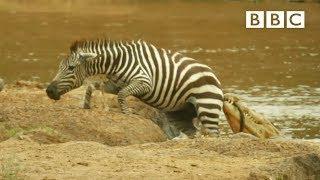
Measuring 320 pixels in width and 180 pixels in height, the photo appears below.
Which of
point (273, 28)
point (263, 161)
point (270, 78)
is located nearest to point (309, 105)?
point (270, 78)

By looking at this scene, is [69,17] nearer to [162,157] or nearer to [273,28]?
[273,28]

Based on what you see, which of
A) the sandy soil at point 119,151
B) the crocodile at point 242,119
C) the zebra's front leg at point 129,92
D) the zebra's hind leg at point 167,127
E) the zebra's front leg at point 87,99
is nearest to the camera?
the sandy soil at point 119,151

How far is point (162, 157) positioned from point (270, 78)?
11.5 meters

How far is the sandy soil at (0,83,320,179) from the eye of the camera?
23.6ft

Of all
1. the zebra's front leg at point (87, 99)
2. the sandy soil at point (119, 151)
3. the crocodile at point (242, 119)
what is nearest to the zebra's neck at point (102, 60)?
the zebra's front leg at point (87, 99)

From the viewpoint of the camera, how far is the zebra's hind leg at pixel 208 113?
11625 mm

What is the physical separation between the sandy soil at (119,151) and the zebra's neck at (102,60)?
459mm

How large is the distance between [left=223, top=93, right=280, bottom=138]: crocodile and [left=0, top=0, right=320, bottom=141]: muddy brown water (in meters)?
0.81

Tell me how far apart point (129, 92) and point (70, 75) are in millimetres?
812

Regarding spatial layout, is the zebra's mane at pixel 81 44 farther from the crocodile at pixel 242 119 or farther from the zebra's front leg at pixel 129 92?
the crocodile at pixel 242 119

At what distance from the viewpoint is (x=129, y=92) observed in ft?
37.0

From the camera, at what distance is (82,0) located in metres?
44.0

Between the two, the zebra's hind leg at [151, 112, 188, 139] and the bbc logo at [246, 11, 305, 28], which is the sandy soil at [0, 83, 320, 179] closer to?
the zebra's hind leg at [151, 112, 188, 139]

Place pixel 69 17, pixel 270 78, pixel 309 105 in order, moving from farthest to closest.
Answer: pixel 69 17, pixel 270 78, pixel 309 105
